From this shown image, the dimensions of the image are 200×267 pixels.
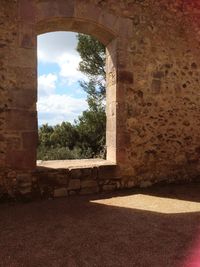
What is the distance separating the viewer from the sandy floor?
8.39ft

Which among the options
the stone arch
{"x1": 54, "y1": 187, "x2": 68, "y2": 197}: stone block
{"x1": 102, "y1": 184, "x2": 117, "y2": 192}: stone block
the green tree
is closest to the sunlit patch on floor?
{"x1": 102, "y1": 184, "x2": 117, "y2": 192}: stone block

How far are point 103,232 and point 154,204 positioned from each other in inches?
53.1

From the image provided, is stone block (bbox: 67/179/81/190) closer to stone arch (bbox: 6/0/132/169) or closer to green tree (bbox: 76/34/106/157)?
stone arch (bbox: 6/0/132/169)

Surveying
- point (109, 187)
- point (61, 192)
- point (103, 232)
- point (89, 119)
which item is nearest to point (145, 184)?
point (109, 187)

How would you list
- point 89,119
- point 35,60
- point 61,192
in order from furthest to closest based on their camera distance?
1. point 89,119
2. point 61,192
3. point 35,60

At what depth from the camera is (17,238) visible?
3.03 meters

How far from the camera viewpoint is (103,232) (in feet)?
10.5

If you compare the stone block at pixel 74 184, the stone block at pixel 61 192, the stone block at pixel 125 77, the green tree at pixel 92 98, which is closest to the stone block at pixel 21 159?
the stone block at pixel 61 192

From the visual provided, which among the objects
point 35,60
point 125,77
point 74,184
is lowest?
point 74,184

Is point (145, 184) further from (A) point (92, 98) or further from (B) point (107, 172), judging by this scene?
(A) point (92, 98)

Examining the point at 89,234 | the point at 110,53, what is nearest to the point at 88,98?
the point at 110,53

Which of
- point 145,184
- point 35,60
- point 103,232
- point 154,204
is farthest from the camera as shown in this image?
point 145,184

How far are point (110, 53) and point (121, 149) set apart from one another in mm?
1628

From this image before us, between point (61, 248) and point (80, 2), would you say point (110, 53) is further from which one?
point (61, 248)
